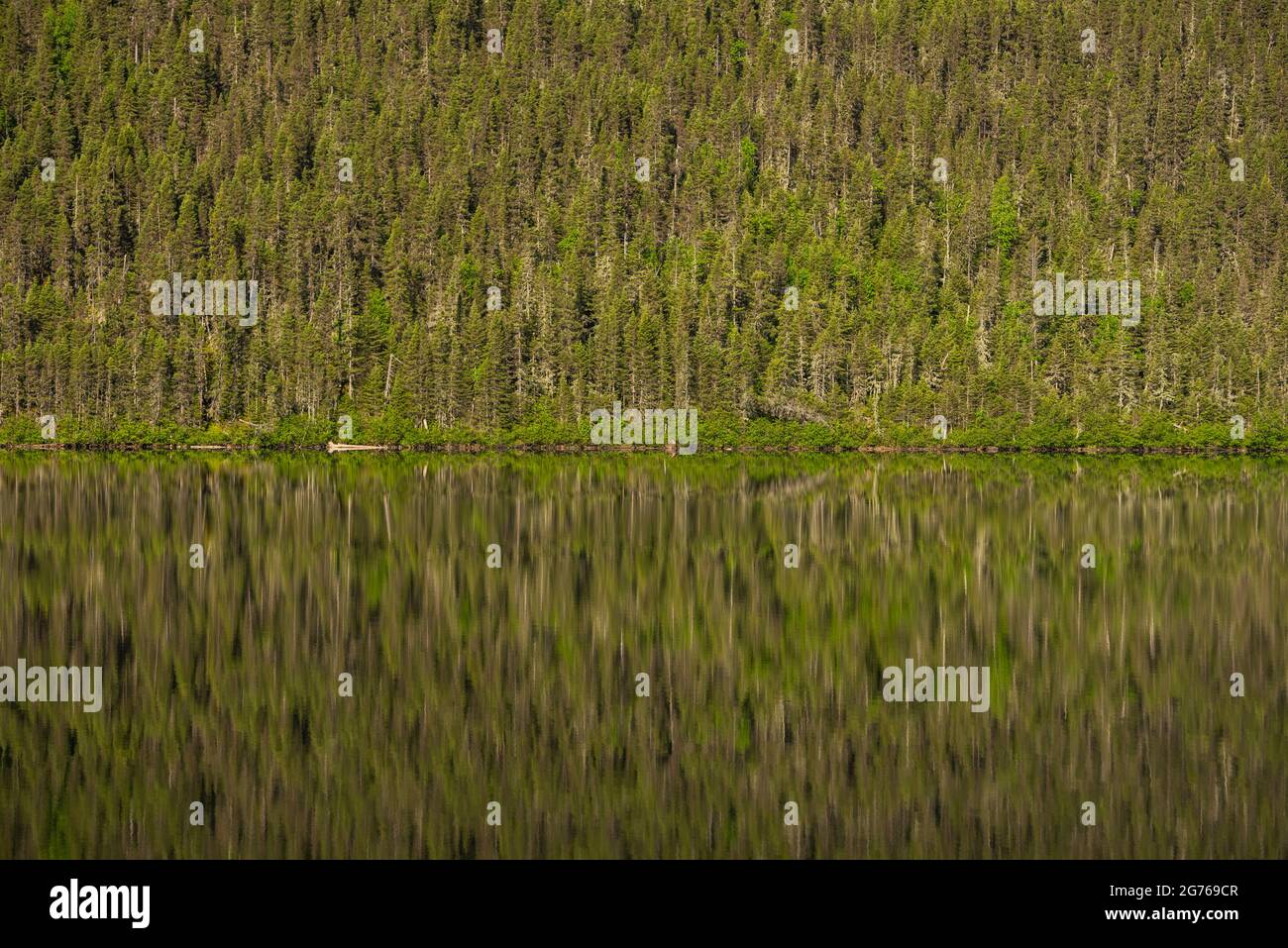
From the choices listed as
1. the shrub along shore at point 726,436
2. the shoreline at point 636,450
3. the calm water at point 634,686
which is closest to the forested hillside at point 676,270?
the shrub along shore at point 726,436

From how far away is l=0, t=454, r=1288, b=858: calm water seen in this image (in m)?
25.9

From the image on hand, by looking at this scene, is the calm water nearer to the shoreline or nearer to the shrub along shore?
the shoreline

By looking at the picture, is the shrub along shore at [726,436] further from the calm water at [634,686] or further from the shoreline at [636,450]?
the calm water at [634,686]

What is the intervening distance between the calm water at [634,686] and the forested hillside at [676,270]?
251 ft

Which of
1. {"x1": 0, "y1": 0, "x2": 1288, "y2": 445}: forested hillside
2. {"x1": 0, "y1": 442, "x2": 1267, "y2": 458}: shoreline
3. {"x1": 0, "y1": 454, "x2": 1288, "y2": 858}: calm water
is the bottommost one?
{"x1": 0, "y1": 454, "x2": 1288, "y2": 858}: calm water

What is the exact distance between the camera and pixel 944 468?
366 feet

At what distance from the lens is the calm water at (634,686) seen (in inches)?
1021

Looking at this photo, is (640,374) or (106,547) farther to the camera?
(640,374)

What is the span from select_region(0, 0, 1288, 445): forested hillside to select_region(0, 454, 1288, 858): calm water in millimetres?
76430

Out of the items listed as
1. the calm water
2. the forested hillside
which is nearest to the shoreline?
the forested hillside
